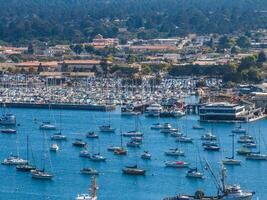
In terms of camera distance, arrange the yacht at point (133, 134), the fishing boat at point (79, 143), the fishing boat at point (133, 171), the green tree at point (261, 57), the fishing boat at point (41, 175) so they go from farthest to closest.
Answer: the green tree at point (261, 57) < the yacht at point (133, 134) < the fishing boat at point (79, 143) < the fishing boat at point (133, 171) < the fishing boat at point (41, 175)

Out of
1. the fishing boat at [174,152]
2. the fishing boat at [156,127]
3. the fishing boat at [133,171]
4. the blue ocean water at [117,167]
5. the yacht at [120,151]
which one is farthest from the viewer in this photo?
the fishing boat at [156,127]

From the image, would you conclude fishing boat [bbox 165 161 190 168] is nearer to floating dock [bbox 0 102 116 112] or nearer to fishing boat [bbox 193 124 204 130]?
fishing boat [bbox 193 124 204 130]

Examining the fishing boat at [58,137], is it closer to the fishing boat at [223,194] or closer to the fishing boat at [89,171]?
the fishing boat at [89,171]

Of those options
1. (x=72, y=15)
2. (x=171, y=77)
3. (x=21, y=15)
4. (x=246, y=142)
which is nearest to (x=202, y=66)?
(x=171, y=77)

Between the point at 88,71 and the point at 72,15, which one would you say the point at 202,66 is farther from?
the point at 72,15

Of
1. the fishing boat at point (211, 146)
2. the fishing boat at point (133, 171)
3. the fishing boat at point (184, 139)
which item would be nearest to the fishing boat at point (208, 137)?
the fishing boat at point (184, 139)

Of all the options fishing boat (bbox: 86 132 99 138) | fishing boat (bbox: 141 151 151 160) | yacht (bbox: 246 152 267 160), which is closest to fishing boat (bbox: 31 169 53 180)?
fishing boat (bbox: 141 151 151 160)
